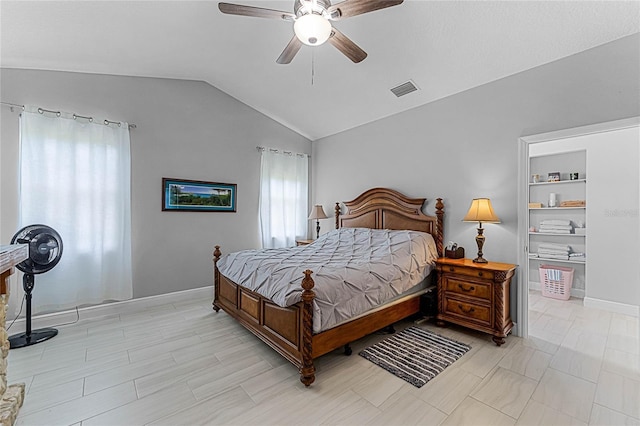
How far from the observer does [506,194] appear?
10.2 feet

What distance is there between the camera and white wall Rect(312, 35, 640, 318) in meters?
2.52

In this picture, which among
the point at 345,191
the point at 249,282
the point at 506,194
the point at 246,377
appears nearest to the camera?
the point at 246,377

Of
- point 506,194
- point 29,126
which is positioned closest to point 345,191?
point 506,194

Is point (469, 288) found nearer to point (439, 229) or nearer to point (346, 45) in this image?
point (439, 229)

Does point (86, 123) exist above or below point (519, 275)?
above

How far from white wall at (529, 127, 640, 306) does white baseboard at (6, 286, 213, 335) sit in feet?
18.2

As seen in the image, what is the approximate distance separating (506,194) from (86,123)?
16.3 ft

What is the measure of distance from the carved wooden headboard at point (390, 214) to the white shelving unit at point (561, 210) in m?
2.02

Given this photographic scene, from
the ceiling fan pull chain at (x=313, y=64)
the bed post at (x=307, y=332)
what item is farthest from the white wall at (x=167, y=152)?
the bed post at (x=307, y=332)

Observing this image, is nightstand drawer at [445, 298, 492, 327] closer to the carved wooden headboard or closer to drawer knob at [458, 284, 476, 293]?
drawer knob at [458, 284, 476, 293]

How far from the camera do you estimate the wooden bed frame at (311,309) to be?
2145 millimetres

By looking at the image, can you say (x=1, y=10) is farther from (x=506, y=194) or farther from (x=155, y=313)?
(x=506, y=194)

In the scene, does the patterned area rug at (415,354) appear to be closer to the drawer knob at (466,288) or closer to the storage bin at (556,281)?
the drawer knob at (466,288)

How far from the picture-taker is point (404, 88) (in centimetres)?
357
